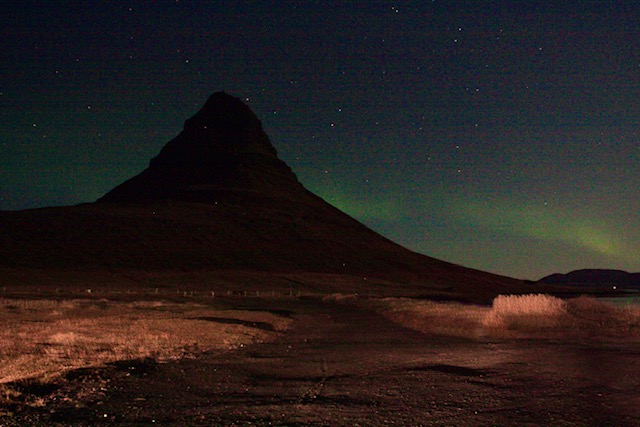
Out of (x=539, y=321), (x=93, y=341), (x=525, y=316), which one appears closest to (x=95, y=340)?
(x=93, y=341)

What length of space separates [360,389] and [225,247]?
123 m

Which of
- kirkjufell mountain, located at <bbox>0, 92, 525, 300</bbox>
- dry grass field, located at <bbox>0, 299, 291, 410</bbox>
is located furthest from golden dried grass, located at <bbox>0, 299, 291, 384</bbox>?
kirkjufell mountain, located at <bbox>0, 92, 525, 300</bbox>

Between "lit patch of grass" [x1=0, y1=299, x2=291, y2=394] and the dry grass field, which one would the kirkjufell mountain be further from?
the dry grass field

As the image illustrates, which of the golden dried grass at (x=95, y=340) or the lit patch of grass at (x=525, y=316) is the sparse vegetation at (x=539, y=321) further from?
the golden dried grass at (x=95, y=340)

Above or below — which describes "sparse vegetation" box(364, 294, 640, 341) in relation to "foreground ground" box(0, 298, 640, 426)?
above

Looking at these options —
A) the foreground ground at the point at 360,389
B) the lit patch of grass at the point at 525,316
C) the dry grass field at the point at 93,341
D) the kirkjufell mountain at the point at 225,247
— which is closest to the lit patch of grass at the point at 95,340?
the dry grass field at the point at 93,341

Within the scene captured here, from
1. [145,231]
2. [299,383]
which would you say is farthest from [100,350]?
[145,231]

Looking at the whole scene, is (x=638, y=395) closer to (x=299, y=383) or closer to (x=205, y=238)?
(x=299, y=383)

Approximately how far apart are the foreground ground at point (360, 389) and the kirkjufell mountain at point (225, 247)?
74447mm

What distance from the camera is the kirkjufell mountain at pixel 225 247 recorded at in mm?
108250

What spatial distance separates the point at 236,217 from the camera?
159625 mm

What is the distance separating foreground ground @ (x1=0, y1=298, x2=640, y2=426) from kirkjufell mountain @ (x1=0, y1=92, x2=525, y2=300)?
74447 mm

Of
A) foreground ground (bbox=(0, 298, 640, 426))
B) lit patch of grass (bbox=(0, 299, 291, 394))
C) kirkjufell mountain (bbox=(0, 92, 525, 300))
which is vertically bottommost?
lit patch of grass (bbox=(0, 299, 291, 394))

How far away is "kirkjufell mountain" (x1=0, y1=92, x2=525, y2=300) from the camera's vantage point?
10825cm
